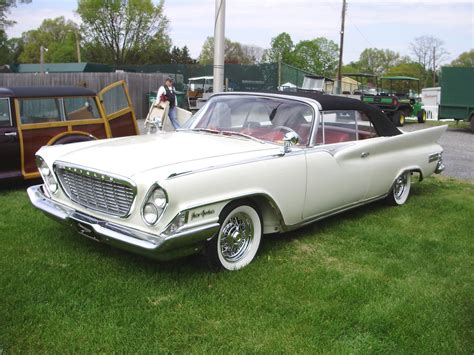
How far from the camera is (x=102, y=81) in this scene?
69.6ft

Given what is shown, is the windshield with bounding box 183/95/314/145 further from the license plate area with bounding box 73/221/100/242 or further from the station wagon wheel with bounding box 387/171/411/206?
the station wagon wheel with bounding box 387/171/411/206

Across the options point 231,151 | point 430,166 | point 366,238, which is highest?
point 231,151

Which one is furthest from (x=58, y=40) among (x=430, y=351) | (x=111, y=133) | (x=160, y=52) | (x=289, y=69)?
(x=430, y=351)

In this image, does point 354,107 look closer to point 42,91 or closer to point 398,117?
point 42,91

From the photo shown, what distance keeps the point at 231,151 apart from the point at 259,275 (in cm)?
104

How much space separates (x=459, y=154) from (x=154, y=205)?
32.8 feet

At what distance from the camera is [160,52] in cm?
6378

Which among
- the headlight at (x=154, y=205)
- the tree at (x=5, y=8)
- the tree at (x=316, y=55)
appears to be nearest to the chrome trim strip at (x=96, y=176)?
the headlight at (x=154, y=205)

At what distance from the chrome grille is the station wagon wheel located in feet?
12.1

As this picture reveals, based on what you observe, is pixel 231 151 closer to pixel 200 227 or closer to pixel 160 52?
pixel 200 227

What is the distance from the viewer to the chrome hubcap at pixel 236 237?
4.08 meters

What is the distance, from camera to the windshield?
489 cm

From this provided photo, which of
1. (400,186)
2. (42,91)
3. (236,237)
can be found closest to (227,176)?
(236,237)

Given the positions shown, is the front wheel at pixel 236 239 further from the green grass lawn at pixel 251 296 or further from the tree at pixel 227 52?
the tree at pixel 227 52
